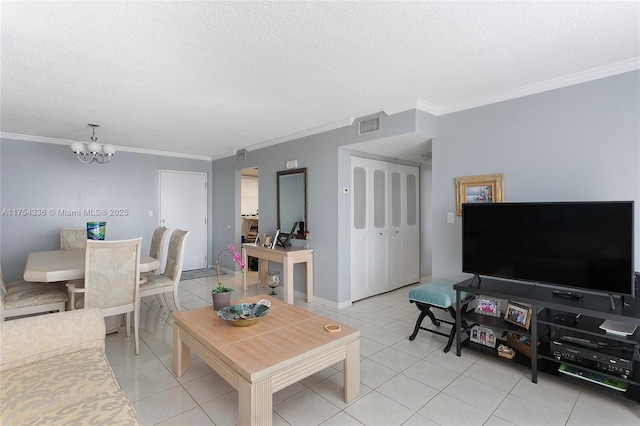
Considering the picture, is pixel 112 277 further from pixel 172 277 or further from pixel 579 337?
pixel 579 337

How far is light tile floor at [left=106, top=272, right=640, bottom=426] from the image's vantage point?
1942mm

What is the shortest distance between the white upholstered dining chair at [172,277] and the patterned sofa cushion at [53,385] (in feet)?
5.58

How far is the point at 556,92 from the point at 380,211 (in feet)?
8.18

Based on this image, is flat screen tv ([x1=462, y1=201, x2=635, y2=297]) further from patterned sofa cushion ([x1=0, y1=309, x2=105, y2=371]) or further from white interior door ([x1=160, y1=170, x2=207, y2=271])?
white interior door ([x1=160, y1=170, x2=207, y2=271])

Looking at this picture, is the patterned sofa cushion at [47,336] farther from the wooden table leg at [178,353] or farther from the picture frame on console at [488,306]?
the picture frame on console at [488,306]

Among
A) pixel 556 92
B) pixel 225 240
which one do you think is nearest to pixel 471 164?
pixel 556 92

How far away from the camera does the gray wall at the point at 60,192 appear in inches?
182

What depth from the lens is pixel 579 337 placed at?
7.57 feet

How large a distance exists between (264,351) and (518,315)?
2043 mm

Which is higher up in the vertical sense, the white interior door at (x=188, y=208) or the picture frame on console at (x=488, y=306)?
the white interior door at (x=188, y=208)

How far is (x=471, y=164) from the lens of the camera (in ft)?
10.6

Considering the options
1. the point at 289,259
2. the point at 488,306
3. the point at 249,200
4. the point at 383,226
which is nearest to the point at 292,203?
the point at 289,259

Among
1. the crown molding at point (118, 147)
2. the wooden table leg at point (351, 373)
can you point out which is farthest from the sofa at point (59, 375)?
the crown molding at point (118, 147)

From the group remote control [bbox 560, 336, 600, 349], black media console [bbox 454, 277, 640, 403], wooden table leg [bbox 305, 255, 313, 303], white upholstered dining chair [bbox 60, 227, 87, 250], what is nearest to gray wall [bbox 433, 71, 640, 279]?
black media console [bbox 454, 277, 640, 403]
